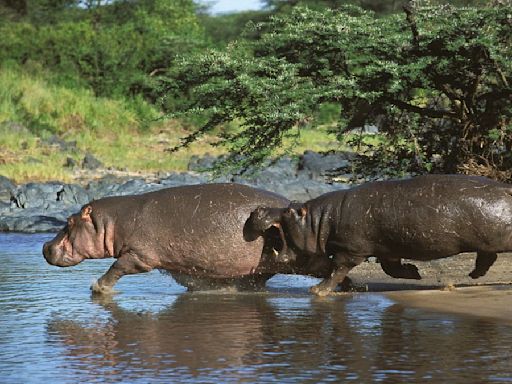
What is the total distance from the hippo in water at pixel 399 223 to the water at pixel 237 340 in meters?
0.41

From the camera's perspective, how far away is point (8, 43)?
30156 mm

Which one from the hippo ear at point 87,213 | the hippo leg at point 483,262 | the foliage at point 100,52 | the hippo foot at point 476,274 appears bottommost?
the hippo foot at point 476,274

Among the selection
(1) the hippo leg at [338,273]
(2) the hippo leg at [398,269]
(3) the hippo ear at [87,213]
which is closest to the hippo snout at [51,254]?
(3) the hippo ear at [87,213]

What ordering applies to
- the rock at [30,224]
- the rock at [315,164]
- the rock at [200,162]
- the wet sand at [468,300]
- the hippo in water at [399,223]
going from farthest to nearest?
1. the rock at [200,162]
2. the rock at [315,164]
3. the rock at [30,224]
4. the hippo in water at [399,223]
5. the wet sand at [468,300]

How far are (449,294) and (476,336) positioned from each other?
1.75 metres

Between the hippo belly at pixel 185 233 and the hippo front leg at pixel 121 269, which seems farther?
the hippo front leg at pixel 121 269

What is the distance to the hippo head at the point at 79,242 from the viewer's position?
9492mm

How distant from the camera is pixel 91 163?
70.8 ft

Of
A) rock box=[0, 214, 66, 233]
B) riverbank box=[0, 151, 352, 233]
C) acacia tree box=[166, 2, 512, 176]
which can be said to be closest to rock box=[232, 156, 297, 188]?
riverbank box=[0, 151, 352, 233]

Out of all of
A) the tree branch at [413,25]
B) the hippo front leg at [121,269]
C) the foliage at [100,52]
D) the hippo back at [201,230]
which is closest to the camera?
the hippo back at [201,230]

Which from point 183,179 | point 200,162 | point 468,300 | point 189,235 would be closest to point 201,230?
point 189,235

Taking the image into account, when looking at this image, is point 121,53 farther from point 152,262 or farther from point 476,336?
point 476,336

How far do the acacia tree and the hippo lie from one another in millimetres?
1823

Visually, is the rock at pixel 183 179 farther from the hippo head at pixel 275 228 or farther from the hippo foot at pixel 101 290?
the hippo head at pixel 275 228
